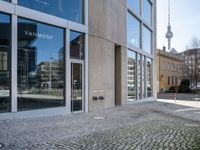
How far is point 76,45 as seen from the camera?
15.3 metres

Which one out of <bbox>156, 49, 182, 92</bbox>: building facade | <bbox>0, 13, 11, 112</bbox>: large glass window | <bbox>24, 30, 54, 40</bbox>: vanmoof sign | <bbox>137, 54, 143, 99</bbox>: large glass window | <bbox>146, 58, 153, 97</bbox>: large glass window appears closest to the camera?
<bbox>0, 13, 11, 112</bbox>: large glass window

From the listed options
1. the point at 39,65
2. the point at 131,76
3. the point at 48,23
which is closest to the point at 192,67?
the point at 131,76

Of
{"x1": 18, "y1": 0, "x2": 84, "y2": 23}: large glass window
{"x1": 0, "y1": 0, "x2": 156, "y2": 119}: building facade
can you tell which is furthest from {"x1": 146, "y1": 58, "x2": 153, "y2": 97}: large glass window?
{"x1": 18, "y1": 0, "x2": 84, "y2": 23}: large glass window

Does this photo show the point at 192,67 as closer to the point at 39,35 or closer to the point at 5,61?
the point at 39,35

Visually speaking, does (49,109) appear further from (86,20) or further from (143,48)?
(143,48)

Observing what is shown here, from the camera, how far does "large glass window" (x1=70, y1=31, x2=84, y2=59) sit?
589 inches

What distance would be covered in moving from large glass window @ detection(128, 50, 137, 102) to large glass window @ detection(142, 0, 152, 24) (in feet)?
16.2

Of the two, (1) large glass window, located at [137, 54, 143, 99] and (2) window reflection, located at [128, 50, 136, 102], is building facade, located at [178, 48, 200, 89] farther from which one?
(2) window reflection, located at [128, 50, 136, 102]

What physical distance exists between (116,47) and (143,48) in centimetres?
602

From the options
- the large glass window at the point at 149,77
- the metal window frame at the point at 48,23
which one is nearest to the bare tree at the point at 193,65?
the large glass window at the point at 149,77

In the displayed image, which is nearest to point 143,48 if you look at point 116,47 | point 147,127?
point 116,47

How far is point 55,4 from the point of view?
46.0 ft

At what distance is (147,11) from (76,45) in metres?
15.0

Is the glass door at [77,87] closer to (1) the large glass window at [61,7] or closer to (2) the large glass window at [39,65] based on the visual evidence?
(2) the large glass window at [39,65]
